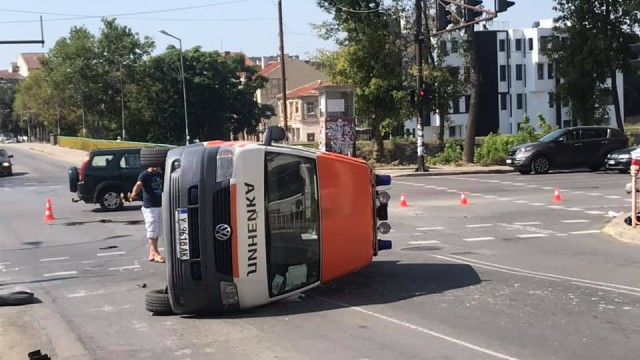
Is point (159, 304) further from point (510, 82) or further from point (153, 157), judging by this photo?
point (510, 82)

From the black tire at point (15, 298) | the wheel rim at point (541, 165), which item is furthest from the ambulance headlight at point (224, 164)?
the wheel rim at point (541, 165)

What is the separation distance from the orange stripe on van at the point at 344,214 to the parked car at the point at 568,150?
70.2 ft

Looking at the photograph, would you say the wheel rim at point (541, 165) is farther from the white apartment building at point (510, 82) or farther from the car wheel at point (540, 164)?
the white apartment building at point (510, 82)

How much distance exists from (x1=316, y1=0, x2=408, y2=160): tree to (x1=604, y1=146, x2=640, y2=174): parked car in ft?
38.6

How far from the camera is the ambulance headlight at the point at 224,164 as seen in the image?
305 inches

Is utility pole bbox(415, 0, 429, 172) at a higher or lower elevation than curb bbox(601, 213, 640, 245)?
higher

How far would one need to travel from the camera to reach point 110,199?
20516 millimetres

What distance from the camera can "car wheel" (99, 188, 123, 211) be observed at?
805 inches

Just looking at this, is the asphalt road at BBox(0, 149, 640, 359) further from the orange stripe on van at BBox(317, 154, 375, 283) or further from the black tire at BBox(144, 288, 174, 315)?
the orange stripe on van at BBox(317, 154, 375, 283)

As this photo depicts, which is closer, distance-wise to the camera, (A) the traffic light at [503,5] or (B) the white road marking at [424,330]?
(B) the white road marking at [424,330]

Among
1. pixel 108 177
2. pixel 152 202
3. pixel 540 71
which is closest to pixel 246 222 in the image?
pixel 152 202

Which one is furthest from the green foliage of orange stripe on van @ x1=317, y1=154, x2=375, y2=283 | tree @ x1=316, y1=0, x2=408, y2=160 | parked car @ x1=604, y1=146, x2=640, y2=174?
orange stripe on van @ x1=317, y1=154, x2=375, y2=283

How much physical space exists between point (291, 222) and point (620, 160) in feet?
74.2

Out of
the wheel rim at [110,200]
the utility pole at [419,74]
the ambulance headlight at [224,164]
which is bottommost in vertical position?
the wheel rim at [110,200]
